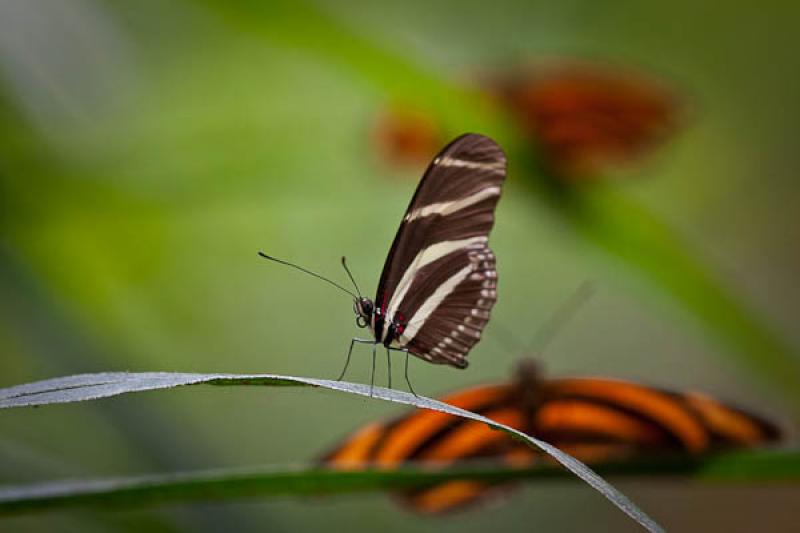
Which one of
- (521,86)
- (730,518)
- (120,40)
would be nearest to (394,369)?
(730,518)

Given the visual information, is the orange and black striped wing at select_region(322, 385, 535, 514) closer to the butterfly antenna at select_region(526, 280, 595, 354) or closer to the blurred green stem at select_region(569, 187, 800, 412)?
the blurred green stem at select_region(569, 187, 800, 412)

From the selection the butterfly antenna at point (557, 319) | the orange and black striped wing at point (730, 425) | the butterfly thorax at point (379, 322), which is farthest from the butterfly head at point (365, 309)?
the butterfly antenna at point (557, 319)

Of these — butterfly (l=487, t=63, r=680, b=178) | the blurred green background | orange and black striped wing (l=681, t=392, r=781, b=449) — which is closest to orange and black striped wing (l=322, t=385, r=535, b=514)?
orange and black striped wing (l=681, t=392, r=781, b=449)

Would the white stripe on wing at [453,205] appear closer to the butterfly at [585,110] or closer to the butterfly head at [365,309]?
the butterfly head at [365,309]

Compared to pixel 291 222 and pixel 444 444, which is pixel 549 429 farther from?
pixel 291 222

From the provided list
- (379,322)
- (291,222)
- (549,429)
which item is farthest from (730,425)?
(291,222)
